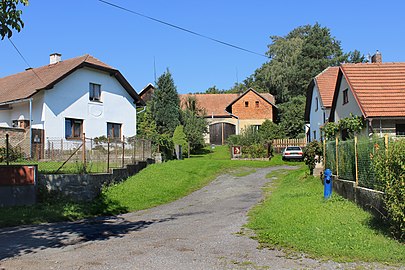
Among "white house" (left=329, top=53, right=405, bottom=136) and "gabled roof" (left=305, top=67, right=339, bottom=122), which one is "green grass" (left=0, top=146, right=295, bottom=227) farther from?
"gabled roof" (left=305, top=67, right=339, bottom=122)

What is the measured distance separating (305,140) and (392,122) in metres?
21.7

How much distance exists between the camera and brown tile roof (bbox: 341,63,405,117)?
66.0 ft

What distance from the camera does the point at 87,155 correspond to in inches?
697

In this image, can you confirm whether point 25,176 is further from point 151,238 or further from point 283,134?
point 283,134

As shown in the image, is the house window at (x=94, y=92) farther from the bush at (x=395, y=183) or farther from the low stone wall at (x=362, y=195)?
the bush at (x=395, y=183)

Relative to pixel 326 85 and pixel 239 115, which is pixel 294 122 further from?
pixel 326 85

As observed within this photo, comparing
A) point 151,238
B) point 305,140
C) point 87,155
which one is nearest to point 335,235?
point 151,238

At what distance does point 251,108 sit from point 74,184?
127ft

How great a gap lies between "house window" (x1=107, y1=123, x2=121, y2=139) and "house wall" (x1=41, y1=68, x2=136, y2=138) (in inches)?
12.1

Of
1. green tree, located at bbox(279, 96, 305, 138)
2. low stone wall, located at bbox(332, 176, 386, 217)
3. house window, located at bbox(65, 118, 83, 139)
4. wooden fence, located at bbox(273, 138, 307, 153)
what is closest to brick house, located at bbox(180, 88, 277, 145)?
green tree, located at bbox(279, 96, 305, 138)

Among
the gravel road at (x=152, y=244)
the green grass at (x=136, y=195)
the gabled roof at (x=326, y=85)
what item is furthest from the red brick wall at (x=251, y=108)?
the gravel road at (x=152, y=244)

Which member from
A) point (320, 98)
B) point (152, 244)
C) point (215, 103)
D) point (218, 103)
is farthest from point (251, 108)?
point (152, 244)

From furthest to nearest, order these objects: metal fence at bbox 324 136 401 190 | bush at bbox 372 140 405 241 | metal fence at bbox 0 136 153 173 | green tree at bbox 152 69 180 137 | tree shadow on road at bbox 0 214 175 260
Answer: green tree at bbox 152 69 180 137 < metal fence at bbox 0 136 153 173 < metal fence at bbox 324 136 401 190 < tree shadow on road at bbox 0 214 175 260 < bush at bbox 372 140 405 241

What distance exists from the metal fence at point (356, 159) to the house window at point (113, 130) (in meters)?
19.2
